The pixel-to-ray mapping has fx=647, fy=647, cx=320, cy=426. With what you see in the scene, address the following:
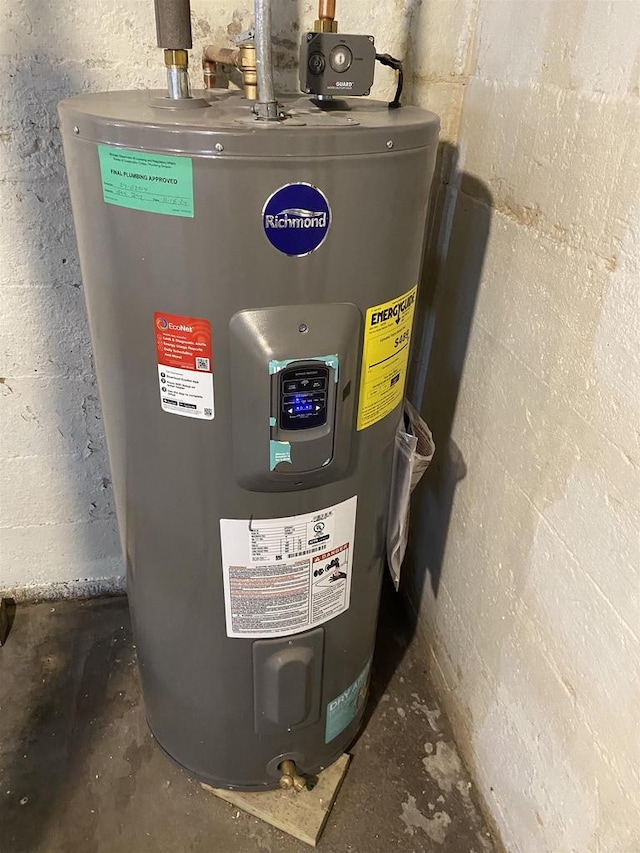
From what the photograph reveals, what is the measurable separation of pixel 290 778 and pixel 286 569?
1.41 feet

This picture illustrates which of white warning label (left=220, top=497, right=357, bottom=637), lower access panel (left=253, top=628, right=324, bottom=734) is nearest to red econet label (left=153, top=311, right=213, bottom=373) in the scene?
white warning label (left=220, top=497, right=357, bottom=637)

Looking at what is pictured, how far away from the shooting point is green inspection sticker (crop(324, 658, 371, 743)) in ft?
3.70

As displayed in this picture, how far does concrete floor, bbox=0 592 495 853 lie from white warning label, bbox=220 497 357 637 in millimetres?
414

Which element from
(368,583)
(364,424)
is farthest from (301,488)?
(368,583)

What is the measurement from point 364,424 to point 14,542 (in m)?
0.96

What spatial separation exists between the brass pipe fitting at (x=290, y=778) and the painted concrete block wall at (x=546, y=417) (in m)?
0.33

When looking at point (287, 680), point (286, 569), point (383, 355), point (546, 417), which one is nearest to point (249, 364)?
point (383, 355)

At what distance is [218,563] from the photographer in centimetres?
91

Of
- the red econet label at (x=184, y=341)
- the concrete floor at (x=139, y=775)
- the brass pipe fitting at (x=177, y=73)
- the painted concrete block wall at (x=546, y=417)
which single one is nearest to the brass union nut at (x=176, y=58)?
the brass pipe fitting at (x=177, y=73)

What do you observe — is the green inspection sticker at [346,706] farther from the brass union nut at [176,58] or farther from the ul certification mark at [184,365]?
the brass union nut at [176,58]

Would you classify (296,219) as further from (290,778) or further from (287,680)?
(290,778)

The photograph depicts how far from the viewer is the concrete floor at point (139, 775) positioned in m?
1.11

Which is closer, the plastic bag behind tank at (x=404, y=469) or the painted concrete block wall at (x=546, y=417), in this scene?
the painted concrete block wall at (x=546, y=417)

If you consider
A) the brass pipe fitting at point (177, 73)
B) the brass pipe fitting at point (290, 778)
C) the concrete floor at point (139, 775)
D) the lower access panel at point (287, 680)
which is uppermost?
the brass pipe fitting at point (177, 73)
